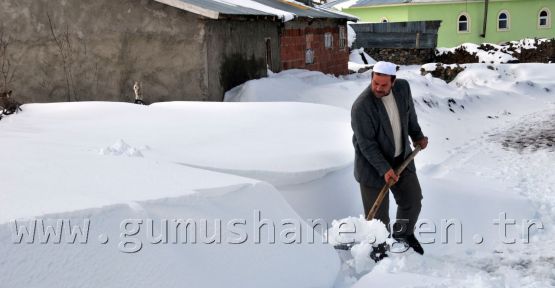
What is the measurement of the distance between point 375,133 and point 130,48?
825 cm

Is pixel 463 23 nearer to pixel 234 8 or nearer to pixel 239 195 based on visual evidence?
pixel 234 8

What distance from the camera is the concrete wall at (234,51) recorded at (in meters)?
11.4

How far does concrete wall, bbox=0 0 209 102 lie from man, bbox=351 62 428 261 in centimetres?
686

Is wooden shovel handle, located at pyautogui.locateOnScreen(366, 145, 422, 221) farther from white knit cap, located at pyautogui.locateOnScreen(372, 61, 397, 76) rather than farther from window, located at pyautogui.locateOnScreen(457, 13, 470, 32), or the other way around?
window, located at pyautogui.locateOnScreen(457, 13, 470, 32)

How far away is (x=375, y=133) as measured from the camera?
477 centimetres

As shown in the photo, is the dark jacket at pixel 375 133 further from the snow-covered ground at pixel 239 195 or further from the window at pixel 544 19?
the window at pixel 544 19

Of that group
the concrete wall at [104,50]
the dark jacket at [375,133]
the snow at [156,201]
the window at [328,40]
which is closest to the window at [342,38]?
the window at [328,40]

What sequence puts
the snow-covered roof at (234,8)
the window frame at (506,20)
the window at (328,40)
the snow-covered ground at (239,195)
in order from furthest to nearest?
the window frame at (506,20) → the window at (328,40) → the snow-covered roof at (234,8) → the snow-covered ground at (239,195)

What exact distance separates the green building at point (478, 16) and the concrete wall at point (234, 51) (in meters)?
22.5

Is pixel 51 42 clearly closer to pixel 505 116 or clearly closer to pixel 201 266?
pixel 505 116

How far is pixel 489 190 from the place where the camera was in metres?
6.50

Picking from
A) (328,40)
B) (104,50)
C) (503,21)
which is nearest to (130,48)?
(104,50)

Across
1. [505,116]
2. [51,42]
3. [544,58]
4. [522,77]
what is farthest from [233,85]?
[544,58]

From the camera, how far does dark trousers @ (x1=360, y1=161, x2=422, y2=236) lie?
4.89 m
